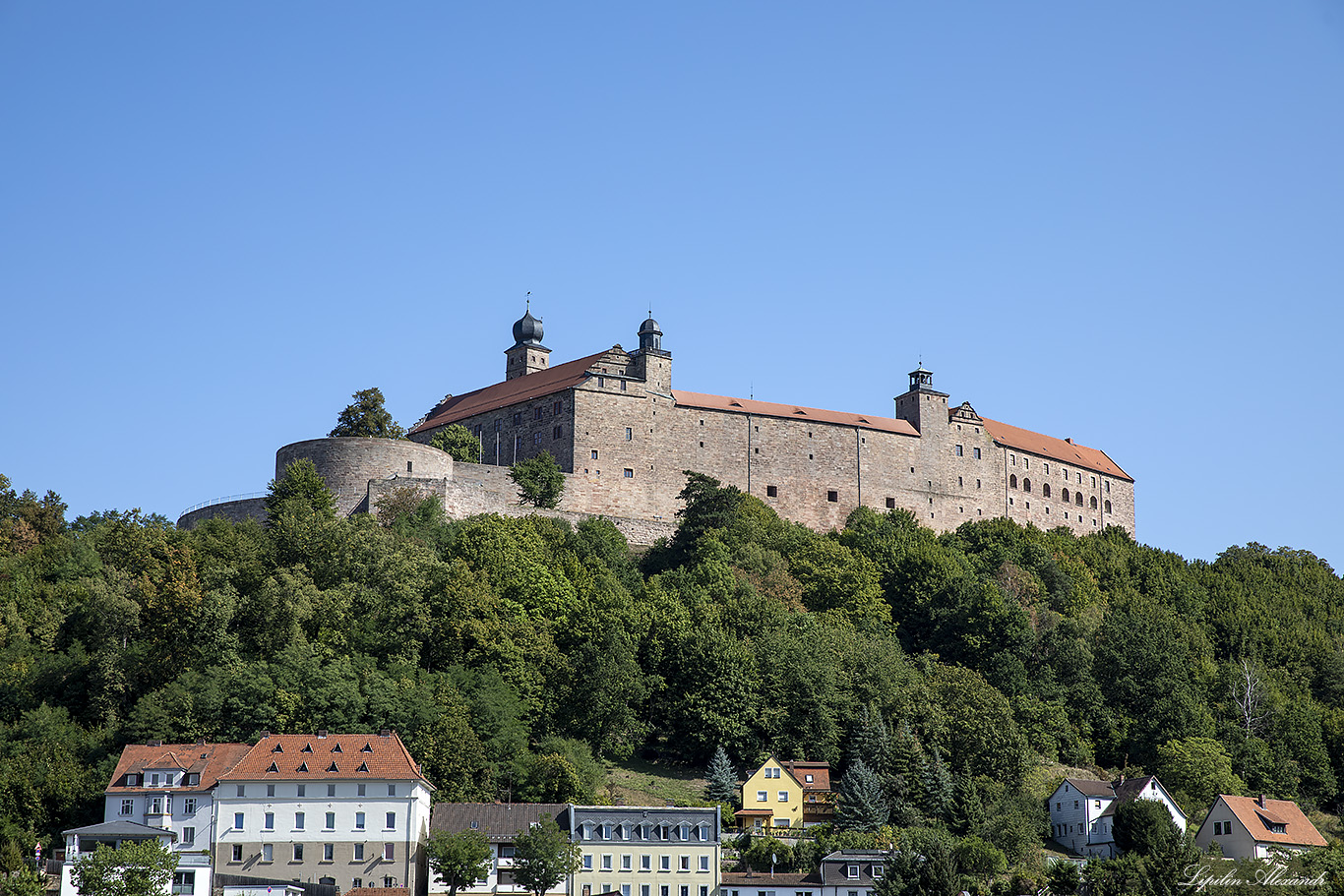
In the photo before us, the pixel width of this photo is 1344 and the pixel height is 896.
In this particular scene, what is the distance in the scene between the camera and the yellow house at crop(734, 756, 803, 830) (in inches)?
2381

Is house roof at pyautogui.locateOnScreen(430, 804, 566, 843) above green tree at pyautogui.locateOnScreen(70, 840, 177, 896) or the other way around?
above

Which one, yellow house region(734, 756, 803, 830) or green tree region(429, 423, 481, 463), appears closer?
yellow house region(734, 756, 803, 830)

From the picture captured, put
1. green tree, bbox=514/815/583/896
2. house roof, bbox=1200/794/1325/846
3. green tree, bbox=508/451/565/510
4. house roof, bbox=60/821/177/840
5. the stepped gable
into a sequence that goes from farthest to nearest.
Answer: green tree, bbox=508/451/565/510, house roof, bbox=1200/794/1325/846, the stepped gable, house roof, bbox=60/821/177/840, green tree, bbox=514/815/583/896

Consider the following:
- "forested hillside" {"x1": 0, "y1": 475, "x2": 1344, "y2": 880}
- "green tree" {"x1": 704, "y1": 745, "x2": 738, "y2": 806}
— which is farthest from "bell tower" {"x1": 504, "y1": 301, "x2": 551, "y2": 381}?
"green tree" {"x1": 704, "y1": 745, "x2": 738, "y2": 806}

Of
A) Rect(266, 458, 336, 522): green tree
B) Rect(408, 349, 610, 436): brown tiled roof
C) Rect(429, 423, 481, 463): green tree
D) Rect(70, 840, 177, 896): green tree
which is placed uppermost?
Rect(408, 349, 610, 436): brown tiled roof

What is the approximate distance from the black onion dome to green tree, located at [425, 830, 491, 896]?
59.8m

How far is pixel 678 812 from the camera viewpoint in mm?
56562

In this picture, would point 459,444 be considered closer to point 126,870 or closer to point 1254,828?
point 1254,828

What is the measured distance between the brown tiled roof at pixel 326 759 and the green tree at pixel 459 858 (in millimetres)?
2891

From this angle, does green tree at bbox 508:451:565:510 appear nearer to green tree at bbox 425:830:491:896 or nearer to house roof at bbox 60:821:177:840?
green tree at bbox 425:830:491:896

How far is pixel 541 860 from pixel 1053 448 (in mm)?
70274

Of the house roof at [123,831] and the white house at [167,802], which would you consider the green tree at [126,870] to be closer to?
the house roof at [123,831]

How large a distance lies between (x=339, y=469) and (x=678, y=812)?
30.8 meters

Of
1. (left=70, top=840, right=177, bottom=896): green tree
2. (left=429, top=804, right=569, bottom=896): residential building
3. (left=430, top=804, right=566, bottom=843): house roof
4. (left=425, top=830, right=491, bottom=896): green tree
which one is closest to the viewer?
(left=70, top=840, right=177, bottom=896): green tree
